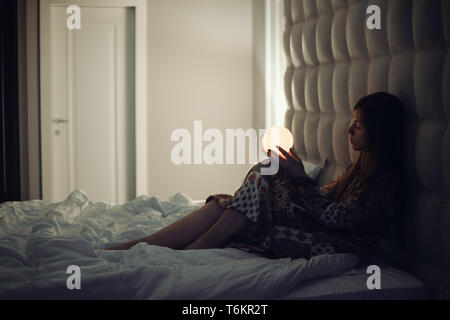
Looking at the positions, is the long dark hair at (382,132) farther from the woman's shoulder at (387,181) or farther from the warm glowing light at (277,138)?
the warm glowing light at (277,138)

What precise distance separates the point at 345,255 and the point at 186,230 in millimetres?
613

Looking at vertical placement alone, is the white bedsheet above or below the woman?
below

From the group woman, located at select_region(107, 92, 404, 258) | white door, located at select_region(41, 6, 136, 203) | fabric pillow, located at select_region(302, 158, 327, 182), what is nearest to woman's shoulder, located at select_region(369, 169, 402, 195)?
woman, located at select_region(107, 92, 404, 258)

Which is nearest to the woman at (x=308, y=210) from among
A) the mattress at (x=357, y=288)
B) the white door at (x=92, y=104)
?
the mattress at (x=357, y=288)

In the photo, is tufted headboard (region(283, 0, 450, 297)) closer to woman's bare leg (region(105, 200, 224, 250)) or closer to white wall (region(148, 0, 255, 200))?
woman's bare leg (region(105, 200, 224, 250))

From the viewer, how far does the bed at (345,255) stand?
1.61 metres

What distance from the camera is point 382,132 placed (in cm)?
197

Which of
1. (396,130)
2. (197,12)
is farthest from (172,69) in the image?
(396,130)

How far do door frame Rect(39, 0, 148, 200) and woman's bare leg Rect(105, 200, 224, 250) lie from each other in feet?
8.31

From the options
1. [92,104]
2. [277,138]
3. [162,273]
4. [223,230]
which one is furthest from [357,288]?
[92,104]

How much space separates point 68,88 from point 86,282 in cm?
318

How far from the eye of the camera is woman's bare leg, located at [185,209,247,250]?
1999mm

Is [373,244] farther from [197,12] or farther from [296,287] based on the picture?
[197,12]

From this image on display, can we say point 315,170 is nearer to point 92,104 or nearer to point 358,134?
point 358,134
